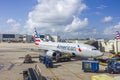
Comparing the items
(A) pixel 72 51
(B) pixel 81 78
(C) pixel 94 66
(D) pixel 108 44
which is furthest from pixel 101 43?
(B) pixel 81 78

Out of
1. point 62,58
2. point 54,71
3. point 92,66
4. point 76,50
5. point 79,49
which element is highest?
point 79,49

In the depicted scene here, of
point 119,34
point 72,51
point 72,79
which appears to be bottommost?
point 72,79

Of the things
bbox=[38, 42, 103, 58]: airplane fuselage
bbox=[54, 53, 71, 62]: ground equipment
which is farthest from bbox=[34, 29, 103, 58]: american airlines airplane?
bbox=[54, 53, 71, 62]: ground equipment

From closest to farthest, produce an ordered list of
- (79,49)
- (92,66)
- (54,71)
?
1. (92,66)
2. (54,71)
3. (79,49)

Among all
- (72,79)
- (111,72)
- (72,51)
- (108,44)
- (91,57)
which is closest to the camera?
(72,79)

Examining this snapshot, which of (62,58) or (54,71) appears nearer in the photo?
(54,71)

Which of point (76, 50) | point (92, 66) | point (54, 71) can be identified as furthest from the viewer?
point (76, 50)

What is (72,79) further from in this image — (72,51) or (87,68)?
(72,51)

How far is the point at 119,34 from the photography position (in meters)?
77.2

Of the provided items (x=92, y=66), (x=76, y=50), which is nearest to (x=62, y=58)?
(x=76, y=50)

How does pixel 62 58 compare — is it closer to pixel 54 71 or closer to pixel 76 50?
pixel 76 50

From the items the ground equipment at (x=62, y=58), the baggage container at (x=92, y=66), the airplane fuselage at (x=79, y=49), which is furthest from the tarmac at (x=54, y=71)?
the airplane fuselage at (x=79, y=49)

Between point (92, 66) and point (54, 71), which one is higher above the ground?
point (92, 66)

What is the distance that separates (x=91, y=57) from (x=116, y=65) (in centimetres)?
1241
